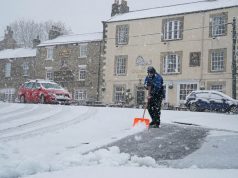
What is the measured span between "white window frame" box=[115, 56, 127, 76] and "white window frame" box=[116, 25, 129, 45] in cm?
143

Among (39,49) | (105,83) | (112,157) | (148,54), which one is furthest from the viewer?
(39,49)

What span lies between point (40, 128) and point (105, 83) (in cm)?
2580

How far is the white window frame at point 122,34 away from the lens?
35.6m

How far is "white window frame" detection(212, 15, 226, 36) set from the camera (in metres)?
30.8

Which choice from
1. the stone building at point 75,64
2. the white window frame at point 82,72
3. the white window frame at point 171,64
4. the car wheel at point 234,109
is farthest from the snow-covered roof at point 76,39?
the car wheel at point 234,109

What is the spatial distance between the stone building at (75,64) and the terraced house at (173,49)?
7.14ft

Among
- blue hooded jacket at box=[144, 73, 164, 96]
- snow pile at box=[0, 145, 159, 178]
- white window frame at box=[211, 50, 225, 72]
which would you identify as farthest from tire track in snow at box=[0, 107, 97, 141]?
white window frame at box=[211, 50, 225, 72]

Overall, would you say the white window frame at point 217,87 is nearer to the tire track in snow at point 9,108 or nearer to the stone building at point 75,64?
the stone building at point 75,64

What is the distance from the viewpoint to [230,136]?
29.8 ft

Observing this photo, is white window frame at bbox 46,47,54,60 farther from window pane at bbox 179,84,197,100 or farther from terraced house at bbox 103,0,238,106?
window pane at bbox 179,84,197,100

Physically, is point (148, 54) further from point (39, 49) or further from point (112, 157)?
point (112, 157)

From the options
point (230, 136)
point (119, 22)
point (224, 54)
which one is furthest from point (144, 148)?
point (119, 22)

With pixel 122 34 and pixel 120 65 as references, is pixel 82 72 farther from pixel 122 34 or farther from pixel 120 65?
pixel 122 34

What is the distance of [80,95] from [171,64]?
10995mm
